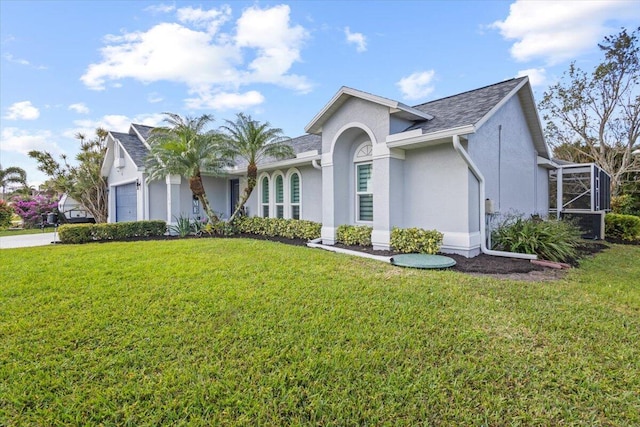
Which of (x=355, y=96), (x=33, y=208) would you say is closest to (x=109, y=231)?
(x=355, y=96)

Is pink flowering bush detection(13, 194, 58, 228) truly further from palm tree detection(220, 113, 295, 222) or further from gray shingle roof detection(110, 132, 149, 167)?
palm tree detection(220, 113, 295, 222)

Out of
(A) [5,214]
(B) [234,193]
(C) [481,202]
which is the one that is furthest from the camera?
(A) [5,214]

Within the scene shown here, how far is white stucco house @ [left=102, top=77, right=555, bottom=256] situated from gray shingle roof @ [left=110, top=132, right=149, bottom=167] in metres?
7.20

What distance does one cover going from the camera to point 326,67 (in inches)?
643

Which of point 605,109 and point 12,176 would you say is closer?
point 605,109

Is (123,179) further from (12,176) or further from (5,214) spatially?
(12,176)

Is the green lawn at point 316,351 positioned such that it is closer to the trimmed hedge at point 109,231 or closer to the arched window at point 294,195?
the trimmed hedge at point 109,231

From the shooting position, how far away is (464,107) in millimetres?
9898

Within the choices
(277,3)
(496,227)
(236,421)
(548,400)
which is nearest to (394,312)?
(548,400)

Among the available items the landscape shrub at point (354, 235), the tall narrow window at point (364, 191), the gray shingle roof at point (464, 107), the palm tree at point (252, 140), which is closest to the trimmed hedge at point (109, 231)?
the palm tree at point (252, 140)

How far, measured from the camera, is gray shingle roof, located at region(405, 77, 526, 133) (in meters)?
8.86

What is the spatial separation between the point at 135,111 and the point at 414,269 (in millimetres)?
20654

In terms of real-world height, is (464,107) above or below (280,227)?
above

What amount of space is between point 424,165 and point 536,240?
147 inches
